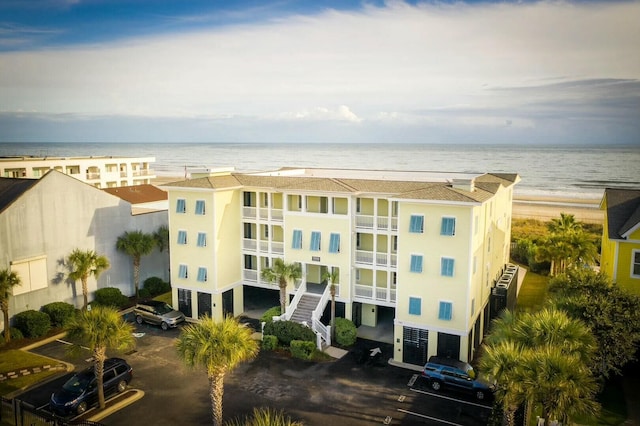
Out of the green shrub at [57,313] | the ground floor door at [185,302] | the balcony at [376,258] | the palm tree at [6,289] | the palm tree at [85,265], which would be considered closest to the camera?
the palm tree at [6,289]

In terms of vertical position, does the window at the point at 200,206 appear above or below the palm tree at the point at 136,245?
above

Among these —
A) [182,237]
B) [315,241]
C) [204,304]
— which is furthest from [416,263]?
[182,237]

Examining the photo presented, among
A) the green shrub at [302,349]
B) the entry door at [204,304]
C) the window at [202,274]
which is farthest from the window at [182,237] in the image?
the green shrub at [302,349]

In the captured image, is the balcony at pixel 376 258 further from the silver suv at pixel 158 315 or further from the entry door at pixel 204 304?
the silver suv at pixel 158 315

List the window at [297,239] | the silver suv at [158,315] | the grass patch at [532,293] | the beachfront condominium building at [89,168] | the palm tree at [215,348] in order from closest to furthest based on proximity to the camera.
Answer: the palm tree at [215,348] < the window at [297,239] < the silver suv at [158,315] < the grass patch at [532,293] < the beachfront condominium building at [89,168]

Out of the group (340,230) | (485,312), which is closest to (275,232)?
(340,230)

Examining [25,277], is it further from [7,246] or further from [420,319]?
[420,319]
